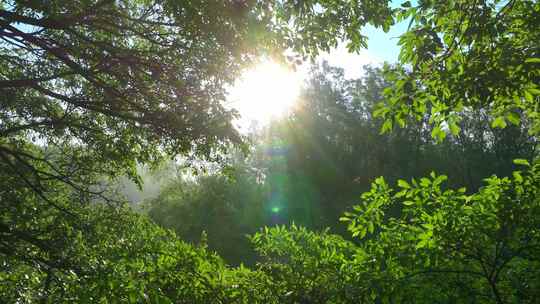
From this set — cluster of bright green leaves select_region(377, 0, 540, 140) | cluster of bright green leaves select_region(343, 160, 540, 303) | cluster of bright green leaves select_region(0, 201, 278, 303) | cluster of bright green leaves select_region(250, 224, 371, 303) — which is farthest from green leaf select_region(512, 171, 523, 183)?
cluster of bright green leaves select_region(0, 201, 278, 303)

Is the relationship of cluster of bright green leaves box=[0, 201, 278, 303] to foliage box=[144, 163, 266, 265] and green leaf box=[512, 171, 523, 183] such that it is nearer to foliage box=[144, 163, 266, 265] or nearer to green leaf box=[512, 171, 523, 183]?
green leaf box=[512, 171, 523, 183]

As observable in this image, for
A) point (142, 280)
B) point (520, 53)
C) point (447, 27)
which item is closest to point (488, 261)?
point (520, 53)

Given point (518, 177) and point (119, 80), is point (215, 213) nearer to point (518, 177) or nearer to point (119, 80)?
point (119, 80)

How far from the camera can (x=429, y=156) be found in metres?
33.2

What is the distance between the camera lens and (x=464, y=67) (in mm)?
3338

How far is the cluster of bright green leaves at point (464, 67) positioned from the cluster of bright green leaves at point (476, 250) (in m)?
0.60

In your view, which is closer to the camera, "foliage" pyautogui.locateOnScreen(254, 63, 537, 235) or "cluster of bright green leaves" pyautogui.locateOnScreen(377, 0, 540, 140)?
"cluster of bright green leaves" pyautogui.locateOnScreen(377, 0, 540, 140)

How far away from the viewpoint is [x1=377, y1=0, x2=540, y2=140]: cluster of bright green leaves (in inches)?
127

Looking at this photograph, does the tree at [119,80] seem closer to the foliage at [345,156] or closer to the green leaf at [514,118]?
the green leaf at [514,118]

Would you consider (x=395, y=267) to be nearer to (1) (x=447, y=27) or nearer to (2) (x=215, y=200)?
(1) (x=447, y=27)

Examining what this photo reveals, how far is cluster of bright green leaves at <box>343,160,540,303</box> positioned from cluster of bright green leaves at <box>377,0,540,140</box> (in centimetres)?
60

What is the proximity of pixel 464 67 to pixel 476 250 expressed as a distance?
1582mm

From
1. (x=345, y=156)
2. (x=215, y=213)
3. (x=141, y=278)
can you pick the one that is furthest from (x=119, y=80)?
(x=345, y=156)

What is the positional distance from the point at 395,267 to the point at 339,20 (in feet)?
11.2
